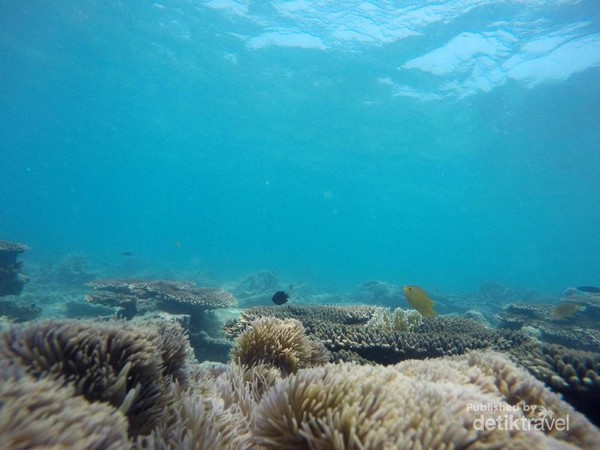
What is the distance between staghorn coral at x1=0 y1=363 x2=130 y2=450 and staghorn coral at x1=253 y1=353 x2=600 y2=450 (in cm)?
82

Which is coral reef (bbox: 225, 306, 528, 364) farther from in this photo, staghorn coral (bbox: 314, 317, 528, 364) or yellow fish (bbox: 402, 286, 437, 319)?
yellow fish (bbox: 402, 286, 437, 319)

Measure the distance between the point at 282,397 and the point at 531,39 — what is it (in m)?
30.5

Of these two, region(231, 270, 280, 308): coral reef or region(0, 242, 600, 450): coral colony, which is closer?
region(0, 242, 600, 450): coral colony

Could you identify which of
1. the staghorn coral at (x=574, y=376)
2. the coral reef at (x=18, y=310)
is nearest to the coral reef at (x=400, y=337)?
the staghorn coral at (x=574, y=376)

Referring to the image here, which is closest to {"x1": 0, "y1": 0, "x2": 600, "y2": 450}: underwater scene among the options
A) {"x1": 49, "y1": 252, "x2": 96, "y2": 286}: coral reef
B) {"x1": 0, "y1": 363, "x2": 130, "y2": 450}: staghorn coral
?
{"x1": 0, "y1": 363, "x2": 130, "y2": 450}: staghorn coral

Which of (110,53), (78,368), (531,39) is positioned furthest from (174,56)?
(78,368)

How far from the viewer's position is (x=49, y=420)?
1101 millimetres

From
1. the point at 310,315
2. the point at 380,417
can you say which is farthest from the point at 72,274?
the point at 380,417

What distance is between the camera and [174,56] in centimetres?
3291

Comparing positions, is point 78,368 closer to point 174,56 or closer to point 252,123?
point 174,56

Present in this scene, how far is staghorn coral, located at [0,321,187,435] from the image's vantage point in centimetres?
173

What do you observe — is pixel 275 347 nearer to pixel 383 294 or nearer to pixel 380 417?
pixel 380 417

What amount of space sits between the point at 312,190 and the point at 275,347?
94936 millimetres

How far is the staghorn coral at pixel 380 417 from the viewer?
1472 millimetres
